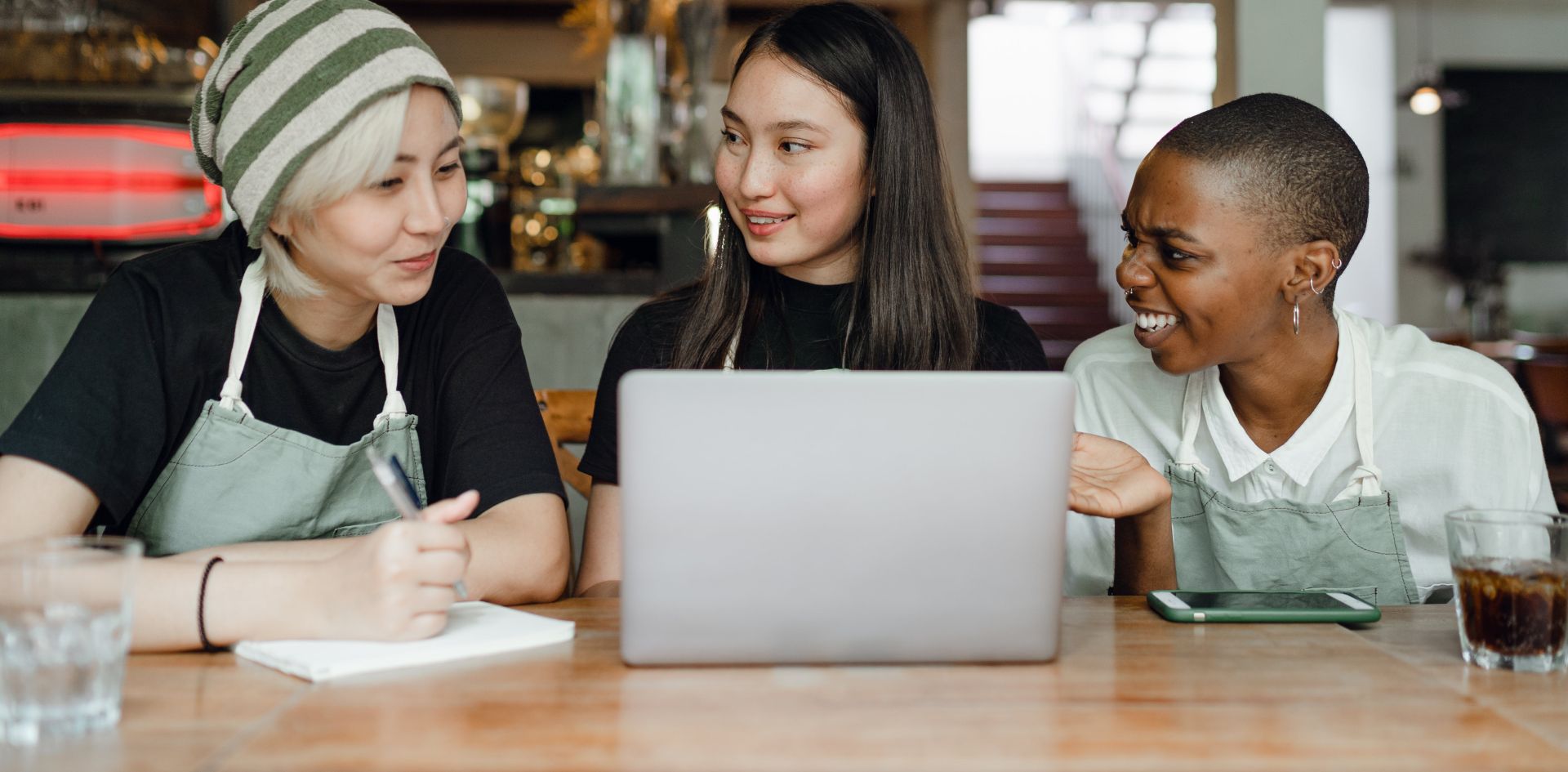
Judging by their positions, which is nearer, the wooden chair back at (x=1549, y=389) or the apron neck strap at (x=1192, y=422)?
the apron neck strap at (x=1192, y=422)

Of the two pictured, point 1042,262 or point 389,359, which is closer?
point 389,359

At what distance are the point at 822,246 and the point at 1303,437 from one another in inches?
26.3

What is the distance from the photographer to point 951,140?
788cm

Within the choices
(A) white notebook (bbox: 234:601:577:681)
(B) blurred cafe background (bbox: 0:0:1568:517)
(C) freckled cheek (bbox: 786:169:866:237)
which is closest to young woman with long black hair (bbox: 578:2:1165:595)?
(C) freckled cheek (bbox: 786:169:866:237)

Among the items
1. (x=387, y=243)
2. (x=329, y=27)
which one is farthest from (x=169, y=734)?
(x=329, y=27)

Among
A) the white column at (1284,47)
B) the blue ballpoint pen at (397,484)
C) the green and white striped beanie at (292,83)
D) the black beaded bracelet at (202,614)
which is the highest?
Result: the white column at (1284,47)

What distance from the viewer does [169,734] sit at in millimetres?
817

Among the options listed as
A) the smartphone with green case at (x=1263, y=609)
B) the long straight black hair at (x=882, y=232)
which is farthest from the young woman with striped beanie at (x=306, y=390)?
the smartphone with green case at (x=1263, y=609)

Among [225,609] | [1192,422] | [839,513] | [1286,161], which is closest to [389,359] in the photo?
[225,609]

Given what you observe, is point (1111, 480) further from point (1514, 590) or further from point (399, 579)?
point (399, 579)

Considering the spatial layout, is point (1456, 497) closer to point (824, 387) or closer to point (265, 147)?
point (824, 387)

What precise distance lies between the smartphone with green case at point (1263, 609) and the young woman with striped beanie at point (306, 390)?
0.61 m

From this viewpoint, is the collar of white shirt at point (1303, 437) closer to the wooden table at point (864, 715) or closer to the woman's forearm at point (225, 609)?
the wooden table at point (864, 715)

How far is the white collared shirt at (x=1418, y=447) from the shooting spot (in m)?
1.62
